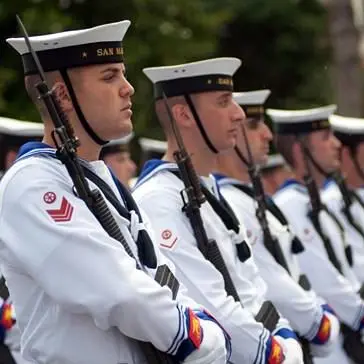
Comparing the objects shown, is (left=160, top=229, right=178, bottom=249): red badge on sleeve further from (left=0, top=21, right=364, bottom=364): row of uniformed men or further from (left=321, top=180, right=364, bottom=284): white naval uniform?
(left=321, top=180, right=364, bottom=284): white naval uniform

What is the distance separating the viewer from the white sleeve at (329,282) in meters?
8.07

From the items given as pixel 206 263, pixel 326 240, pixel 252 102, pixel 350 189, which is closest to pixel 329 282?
pixel 326 240

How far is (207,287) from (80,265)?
131cm

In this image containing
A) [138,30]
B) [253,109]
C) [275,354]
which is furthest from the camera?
[138,30]

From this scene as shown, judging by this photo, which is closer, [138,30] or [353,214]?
[353,214]

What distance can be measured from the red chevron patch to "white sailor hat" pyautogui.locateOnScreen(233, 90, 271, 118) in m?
3.27

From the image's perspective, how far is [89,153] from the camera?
4879 mm

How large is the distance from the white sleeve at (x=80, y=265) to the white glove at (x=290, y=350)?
4.51 feet

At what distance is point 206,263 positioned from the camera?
18.6 feet

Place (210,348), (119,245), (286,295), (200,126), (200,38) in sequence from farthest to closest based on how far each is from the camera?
(200,38) < (286,295) < (200,126) < (210,348) < (119,245)

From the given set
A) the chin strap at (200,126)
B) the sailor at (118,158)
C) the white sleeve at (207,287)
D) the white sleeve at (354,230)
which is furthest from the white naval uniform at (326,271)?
the white sleeve at (207,287)

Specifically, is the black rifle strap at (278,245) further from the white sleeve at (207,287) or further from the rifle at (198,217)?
the white sleeve at (207,287)

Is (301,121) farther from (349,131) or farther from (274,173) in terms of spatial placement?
(274,173)

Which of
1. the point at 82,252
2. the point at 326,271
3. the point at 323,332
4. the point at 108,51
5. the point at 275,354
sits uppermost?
the point at 108,51
